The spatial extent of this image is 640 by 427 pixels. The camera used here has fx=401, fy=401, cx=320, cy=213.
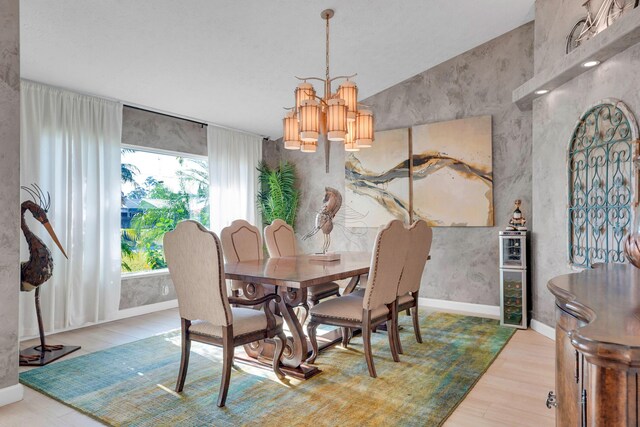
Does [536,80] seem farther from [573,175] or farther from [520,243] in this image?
[520,243]

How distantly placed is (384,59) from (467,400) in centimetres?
371

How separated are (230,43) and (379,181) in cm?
258

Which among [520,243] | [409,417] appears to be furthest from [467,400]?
[520,243]

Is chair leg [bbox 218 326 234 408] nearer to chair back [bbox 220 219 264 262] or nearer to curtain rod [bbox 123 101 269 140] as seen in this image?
chair back [bbox 220 219 264 262]

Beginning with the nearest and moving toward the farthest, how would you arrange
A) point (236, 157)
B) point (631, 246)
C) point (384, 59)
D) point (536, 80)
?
point (631, 246) < point (536, 80) < point (384, 59) < point (236, 157)

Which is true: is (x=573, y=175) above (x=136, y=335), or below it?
above

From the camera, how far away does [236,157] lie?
593 cm

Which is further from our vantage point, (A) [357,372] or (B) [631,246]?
(A) [357,372]

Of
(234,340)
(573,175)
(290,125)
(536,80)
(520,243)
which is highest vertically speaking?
(536,80)

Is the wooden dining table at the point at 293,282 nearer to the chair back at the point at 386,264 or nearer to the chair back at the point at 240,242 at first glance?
the chair back at the point at 386,264

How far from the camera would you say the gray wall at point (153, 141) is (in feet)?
15.3

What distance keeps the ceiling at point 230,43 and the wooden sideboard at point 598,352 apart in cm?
324

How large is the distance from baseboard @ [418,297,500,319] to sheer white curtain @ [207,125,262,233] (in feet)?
9.21

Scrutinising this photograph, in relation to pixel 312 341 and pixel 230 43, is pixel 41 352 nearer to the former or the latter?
pixel 312 341
